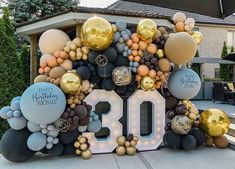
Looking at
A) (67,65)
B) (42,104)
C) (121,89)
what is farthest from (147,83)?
(42,104)

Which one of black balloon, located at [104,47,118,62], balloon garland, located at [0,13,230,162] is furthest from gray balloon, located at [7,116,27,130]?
black balloon, located at [104,47,118,62]

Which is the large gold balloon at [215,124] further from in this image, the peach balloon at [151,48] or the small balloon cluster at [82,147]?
the small balloon cluster at [82,147]

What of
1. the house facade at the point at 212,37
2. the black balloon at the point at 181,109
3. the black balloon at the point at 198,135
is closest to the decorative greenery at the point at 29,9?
the house facade at the point at 212,37

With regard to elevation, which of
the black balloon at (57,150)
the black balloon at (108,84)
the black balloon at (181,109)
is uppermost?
the black balloon at (108,84)

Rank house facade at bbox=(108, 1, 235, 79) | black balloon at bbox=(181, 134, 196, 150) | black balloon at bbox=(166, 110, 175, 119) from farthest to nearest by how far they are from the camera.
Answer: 1. house facade at bbox=(108, 1, 235, 79)
2. black balloon at bbox=(166, 110, 175, 119)
3. black balloon at bbox=(181, 134, 196, 150)

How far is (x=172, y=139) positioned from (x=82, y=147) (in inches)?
73.4

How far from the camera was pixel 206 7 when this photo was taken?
2.62m

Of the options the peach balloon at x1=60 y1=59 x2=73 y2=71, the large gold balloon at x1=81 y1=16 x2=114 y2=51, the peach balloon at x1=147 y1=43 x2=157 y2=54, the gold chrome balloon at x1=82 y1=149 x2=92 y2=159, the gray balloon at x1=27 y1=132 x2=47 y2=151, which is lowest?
the gold chrome balloon at x1=82 y1=149 x2=92 y2=159

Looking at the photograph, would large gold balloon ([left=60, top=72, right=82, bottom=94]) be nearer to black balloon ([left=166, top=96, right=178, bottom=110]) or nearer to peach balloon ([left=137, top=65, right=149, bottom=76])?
peach balloon ([left=137, top=65, right=149, bottom=76])

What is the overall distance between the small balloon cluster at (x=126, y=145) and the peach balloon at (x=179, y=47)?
186 cm

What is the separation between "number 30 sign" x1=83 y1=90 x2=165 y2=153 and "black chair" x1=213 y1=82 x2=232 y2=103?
6.77 metres

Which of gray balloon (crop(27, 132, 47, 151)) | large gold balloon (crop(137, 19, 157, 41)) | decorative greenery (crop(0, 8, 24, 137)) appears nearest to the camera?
gray balloon (crop(27, 132, 47, 151))

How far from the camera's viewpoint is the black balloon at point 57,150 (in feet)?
15.9

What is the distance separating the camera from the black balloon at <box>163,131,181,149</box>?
5.33 m
